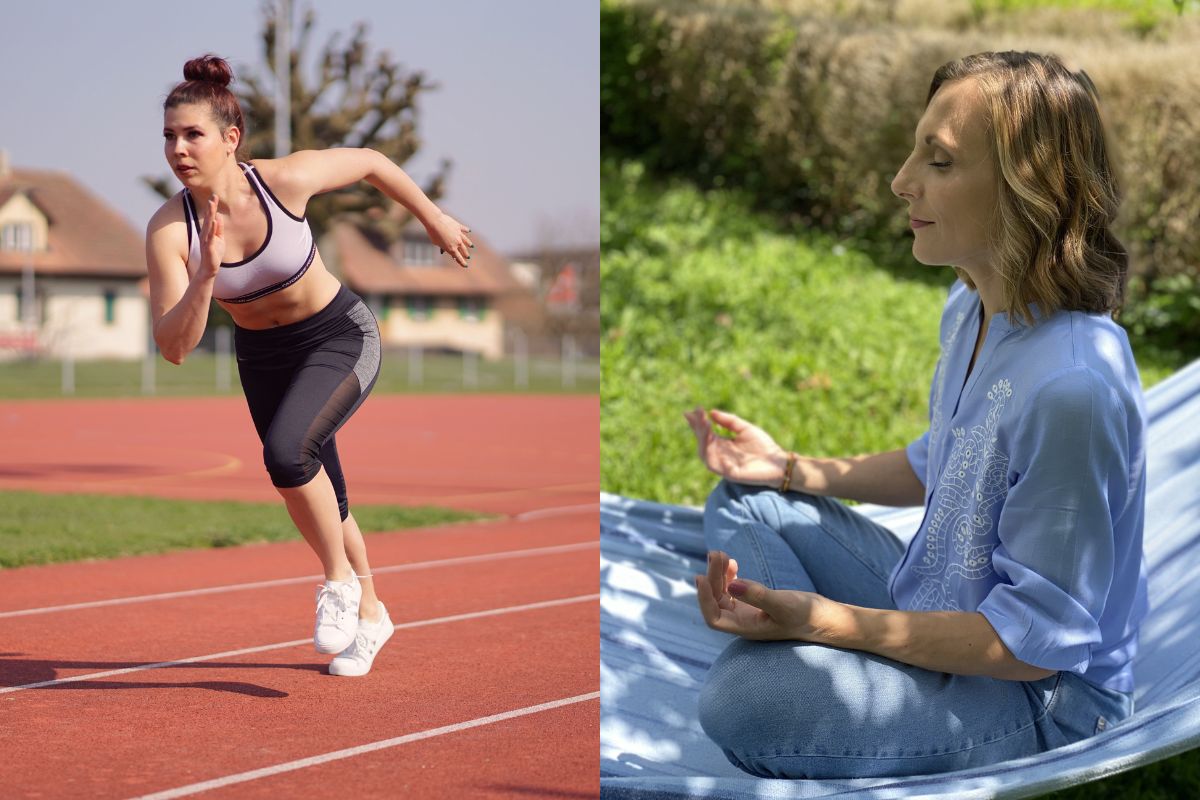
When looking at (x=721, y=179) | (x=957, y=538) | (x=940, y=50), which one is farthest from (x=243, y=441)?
(x=957, y=538)

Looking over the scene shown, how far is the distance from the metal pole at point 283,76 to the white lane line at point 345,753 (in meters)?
1.49

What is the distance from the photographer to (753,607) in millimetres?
2232

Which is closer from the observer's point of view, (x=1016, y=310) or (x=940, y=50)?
(x=1016, y=310)

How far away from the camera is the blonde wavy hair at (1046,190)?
236 cm

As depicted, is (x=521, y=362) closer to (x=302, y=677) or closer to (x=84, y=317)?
(x=84, y=317)

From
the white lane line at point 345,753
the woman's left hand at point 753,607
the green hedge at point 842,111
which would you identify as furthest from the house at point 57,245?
the green hedge at point 842,111

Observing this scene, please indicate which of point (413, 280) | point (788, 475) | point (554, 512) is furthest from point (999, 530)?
point (554, 512)

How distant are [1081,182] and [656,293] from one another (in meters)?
6.71

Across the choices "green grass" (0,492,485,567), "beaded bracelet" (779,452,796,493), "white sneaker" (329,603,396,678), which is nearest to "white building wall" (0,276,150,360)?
"green grass" (0,492,485,567)

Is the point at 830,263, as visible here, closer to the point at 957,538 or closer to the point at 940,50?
the point at 940,50

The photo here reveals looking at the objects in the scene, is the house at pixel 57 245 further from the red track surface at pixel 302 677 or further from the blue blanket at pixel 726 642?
the blue blanket at pixel 726 642

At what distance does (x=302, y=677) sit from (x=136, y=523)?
144 inches

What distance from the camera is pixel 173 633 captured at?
406 centimetres

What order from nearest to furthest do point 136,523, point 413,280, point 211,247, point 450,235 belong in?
point 211,247, point 450,235, point 413,280, point 136,523
